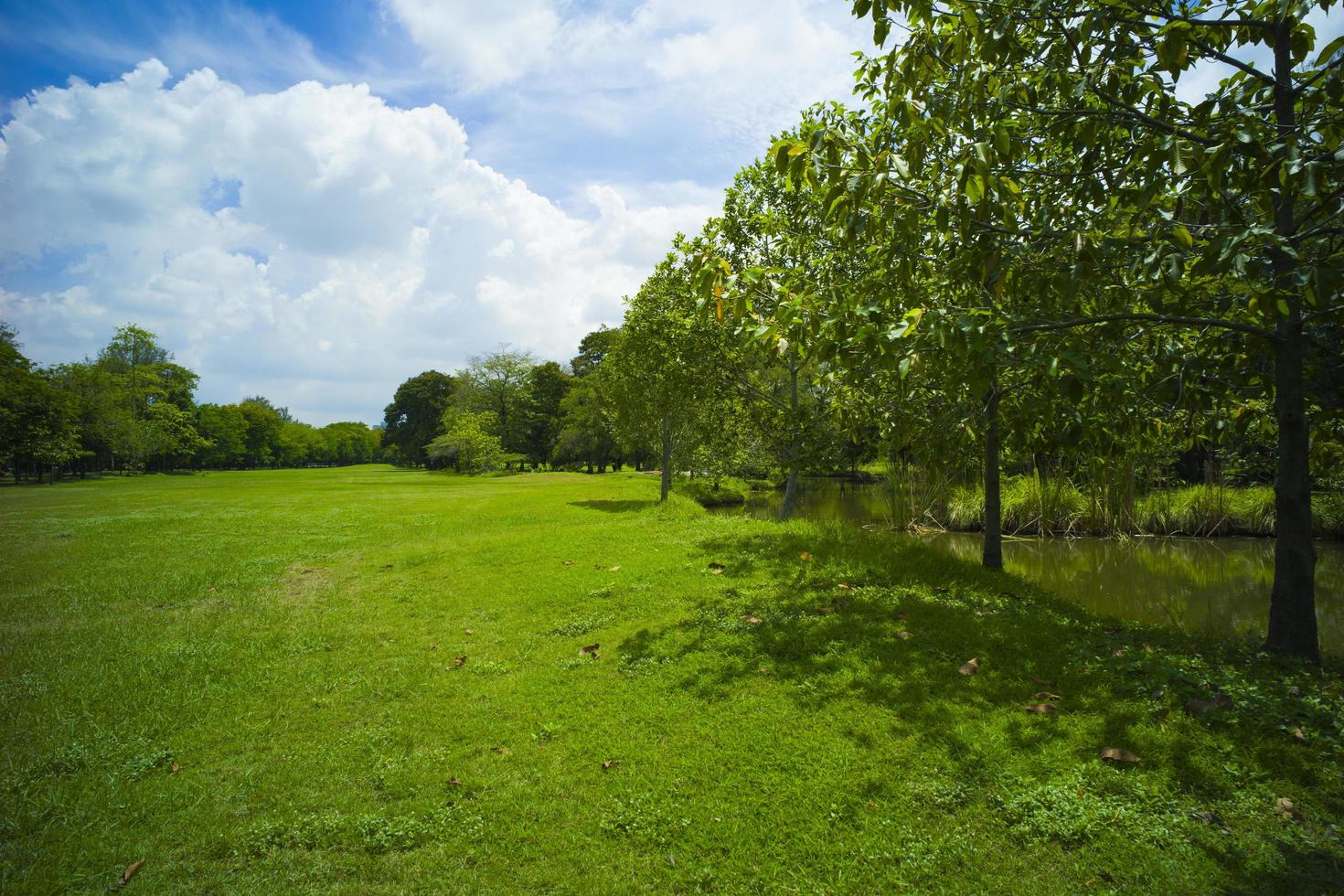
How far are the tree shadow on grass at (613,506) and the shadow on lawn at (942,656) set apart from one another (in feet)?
40.2

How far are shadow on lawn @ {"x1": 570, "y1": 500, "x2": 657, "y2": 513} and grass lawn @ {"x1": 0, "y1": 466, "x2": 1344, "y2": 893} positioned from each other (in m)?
12.3

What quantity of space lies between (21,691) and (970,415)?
9620mm

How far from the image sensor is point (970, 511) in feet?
64.4

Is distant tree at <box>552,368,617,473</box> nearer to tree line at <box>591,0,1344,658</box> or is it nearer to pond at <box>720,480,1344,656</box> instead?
pond at <box>720,480,1344,656</box>

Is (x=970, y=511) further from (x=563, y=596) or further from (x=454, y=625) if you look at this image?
(x=454, y=625)

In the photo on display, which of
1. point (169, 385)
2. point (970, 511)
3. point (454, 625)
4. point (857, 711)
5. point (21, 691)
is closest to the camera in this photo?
point (857, 711)

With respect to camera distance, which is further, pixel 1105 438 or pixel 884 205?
pixel 1105 438

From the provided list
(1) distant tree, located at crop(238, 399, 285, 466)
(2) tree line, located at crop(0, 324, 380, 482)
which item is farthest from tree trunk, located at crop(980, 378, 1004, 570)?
(1) distant tree, located at crop(238, 399, 285, 466)

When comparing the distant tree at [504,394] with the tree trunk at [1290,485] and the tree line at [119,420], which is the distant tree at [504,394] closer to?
the tree line at [119,420]

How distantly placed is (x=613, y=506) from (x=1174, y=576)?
638 inches

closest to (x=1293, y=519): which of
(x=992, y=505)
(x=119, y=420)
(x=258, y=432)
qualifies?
(x=992, y=505)

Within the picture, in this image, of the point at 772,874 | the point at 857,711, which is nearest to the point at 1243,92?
the point at 857,711

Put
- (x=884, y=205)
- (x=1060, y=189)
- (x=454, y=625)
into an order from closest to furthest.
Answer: (x=884, y=205) → (x=1060, y=189) → (x=454, y=625)

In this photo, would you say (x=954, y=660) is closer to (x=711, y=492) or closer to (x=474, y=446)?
(x=711, y=492)
